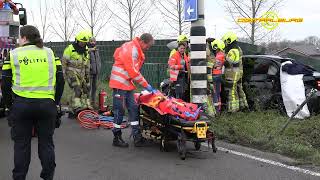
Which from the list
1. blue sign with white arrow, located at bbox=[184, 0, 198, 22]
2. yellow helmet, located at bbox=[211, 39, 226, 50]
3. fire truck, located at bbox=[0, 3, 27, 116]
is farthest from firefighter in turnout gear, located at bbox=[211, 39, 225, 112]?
fire truck, located at bbox=[0, 3, 27, 116]

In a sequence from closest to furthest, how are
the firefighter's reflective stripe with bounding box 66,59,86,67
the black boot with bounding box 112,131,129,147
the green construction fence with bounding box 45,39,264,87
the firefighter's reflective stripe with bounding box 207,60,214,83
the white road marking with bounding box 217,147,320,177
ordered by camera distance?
1. the white road marking with bounding box 217,147,320,177
2. the black boot with bounding box 112,131,129,147
3. the firefighter's reflective stripe with bounding box 207,60,214,83
4. the firefighter's reflective stripe with bounding box 66,59,86,67
5. the green construction fence with bounding box 45,39,264,87

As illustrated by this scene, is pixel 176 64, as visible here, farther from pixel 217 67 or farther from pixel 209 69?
pixel 217 67

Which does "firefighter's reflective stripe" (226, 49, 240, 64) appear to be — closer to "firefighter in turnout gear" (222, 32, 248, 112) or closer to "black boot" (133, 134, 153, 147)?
"firefighter in turnout gear" (222, 32, 248, 112)

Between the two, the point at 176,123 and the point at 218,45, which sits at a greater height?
the point at 218,45

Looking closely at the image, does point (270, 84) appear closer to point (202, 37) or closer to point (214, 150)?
point (202, 37)

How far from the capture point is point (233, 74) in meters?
11.1

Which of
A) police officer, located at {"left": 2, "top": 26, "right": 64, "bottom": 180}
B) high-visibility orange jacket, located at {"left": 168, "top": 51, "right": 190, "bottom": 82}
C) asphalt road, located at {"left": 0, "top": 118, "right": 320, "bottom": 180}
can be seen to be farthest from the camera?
high-visibility orange jacket, located at {"left": 168, "top": 51, "right": 190, "bottom": 82}

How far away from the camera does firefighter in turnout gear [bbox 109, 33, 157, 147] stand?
7828 millimetres

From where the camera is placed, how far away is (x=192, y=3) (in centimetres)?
952

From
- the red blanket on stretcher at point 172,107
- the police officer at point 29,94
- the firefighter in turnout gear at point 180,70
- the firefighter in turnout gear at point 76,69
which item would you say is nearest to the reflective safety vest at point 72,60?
the firefighter in turnout gear at point 76,69

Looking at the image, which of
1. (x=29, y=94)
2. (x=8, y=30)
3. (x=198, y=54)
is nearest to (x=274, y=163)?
(x=198, y=54)

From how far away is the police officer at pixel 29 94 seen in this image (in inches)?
209

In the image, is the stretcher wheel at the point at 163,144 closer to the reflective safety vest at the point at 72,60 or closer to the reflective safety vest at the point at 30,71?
the reflective safety vest at the point at 30,71

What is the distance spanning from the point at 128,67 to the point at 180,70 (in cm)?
270
